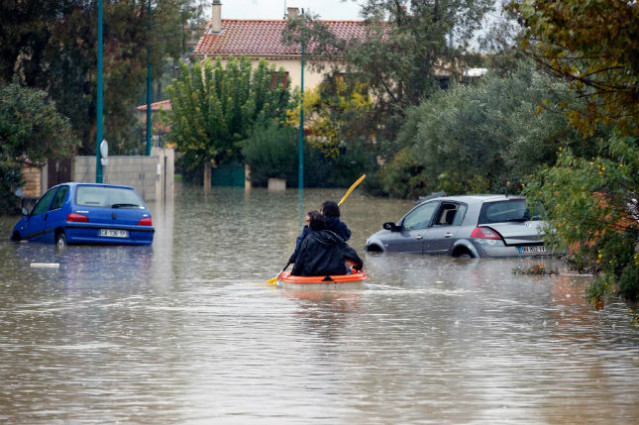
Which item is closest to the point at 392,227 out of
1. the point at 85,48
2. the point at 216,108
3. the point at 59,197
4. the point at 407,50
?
the point at 59,197

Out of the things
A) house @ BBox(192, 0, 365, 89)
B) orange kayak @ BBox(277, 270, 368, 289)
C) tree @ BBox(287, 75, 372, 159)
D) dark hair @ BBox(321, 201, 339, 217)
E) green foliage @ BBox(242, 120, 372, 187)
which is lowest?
orange kayak @ BBox(277, 270, 368, 289)

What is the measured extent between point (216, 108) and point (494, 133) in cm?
3725

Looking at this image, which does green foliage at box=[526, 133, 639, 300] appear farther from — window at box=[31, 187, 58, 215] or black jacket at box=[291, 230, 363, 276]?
window at box=[31, 187, 58, 215]

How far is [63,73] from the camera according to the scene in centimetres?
4147

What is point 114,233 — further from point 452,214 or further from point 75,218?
point 452,214

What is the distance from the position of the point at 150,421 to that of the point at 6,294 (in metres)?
8.77

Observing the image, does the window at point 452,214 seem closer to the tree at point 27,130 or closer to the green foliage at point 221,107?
the tree at point 27,130

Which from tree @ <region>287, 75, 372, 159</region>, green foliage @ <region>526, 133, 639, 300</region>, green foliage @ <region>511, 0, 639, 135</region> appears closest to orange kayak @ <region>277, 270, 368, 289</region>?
green foliage @ <region>526, 133, 639, 300</region>

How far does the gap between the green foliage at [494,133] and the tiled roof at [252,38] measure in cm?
3200

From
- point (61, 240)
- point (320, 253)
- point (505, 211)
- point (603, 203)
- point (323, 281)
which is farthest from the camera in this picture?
point (61, 240)

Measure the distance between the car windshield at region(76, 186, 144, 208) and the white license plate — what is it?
0.56 m

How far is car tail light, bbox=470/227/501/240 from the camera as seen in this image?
2175 centimetres

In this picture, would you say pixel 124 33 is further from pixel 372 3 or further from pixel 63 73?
pixel 372 3

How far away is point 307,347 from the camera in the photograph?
454 inches
